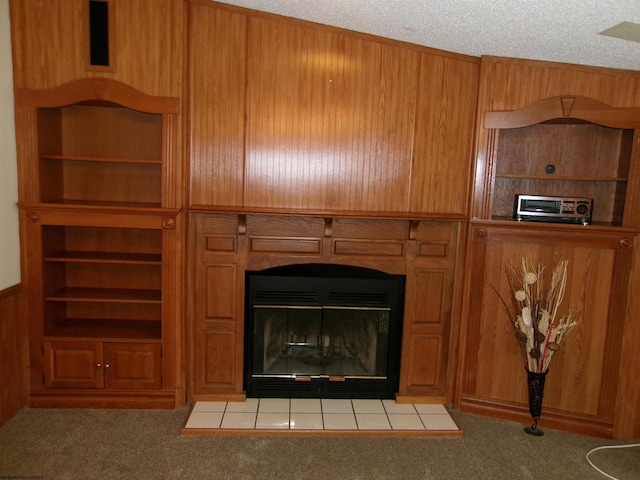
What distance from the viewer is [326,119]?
3.47m

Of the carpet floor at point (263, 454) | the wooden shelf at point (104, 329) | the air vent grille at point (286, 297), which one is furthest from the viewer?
the air vent grille at point (286, 297)

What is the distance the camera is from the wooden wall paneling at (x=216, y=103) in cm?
334

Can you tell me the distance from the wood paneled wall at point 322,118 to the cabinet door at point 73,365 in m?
1.25

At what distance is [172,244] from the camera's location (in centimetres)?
342

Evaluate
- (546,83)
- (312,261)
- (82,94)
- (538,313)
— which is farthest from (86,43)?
(538,313)

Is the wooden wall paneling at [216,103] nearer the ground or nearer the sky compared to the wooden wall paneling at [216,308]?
nearer the sky

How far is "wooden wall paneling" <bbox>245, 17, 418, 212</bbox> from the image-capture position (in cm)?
340

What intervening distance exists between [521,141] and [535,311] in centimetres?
121

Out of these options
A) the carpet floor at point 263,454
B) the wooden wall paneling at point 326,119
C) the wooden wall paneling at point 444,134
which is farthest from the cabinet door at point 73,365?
the wooden wall paneling at point 444,134

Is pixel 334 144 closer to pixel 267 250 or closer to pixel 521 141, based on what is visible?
pixel 267 250

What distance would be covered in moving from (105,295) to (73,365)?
52 centimetres

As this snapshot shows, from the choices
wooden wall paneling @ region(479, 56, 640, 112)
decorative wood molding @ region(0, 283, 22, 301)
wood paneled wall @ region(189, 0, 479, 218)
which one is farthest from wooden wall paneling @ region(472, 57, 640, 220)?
decorative wood molding @ region(0, 283, 22, 301)

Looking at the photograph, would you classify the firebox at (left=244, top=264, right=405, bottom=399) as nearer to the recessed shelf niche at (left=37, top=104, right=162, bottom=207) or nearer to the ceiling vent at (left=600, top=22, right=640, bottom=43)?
the recessed shelf niche at (left=37, top=104, right=162, bottom=207)

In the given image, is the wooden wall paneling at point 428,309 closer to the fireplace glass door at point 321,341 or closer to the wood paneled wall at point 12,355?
the fireplace glass door at point 321,341
